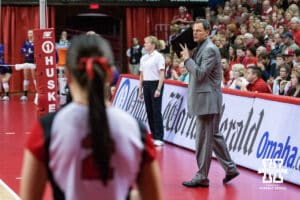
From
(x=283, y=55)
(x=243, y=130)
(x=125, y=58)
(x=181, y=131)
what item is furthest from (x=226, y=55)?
(x=125, y=58)

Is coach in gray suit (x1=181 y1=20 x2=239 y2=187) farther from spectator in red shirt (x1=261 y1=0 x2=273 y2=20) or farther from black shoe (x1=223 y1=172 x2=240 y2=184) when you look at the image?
spectator in red shirt (x1=261 y1=0 x2=273 y2=20)

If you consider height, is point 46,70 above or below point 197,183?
above

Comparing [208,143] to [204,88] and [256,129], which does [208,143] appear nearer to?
[204,88]

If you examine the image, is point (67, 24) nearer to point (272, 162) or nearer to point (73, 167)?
point (272, 162)

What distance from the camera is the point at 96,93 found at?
8.60 feet

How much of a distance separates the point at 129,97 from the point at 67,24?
12473 millimetres

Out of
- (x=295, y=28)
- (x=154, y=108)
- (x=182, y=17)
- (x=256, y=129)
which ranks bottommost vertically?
(x=256, y=129)

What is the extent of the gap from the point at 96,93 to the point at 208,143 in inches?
215

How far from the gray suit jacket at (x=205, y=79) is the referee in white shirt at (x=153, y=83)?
3316 millimetres

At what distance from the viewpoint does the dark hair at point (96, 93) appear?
259cm

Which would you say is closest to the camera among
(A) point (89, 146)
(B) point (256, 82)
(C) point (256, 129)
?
(A) point (89, 146)

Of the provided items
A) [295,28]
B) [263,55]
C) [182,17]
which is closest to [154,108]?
[263,55]

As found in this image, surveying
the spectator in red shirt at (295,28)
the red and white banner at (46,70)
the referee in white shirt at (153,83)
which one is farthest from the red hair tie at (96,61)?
the spectator in red shirt at (295,28)

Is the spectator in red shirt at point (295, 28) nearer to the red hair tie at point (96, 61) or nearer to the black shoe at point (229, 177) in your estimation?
the black shoe at point (229, 177)
